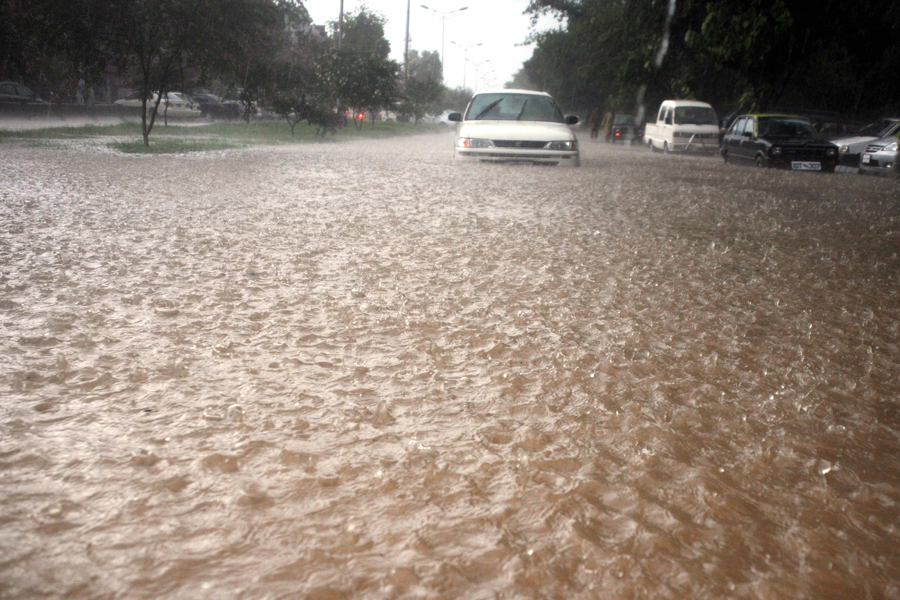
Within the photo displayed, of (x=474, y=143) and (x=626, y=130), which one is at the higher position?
(x=626, y=130)

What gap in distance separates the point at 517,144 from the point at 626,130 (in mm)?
19701

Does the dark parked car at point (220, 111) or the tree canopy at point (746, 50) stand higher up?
the tree canopy at point (746, 50)

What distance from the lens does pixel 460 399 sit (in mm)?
3021

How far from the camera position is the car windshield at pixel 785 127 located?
1741 cm

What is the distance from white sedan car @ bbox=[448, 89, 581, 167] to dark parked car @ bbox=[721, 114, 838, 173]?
16.7 ft

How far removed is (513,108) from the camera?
601 inches

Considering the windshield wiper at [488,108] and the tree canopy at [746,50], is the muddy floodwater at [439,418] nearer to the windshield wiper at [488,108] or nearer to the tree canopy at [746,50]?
the windshield wiper at [488,108]

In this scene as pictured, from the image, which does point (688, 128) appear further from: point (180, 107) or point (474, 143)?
point (180, 107)

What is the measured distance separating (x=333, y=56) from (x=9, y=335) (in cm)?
3192

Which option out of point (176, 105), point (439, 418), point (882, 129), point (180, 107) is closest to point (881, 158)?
point (882, 129)

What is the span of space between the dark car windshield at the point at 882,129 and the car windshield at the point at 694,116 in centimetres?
417

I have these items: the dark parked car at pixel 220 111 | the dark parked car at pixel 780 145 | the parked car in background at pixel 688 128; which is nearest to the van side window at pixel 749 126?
the dark parked car at pixel 780 145

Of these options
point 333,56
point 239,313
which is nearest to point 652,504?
point 239,313

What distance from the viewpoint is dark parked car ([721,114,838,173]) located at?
1666cm
